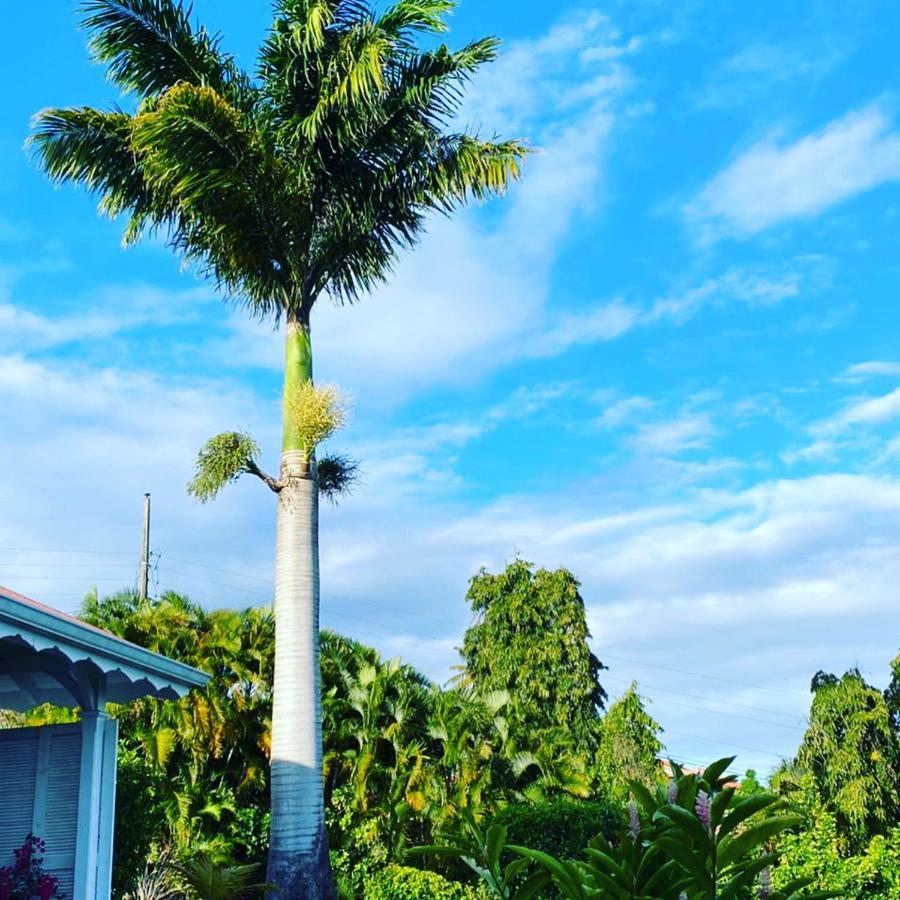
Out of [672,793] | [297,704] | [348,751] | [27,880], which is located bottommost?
[27,880]

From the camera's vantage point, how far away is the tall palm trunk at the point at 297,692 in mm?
13906

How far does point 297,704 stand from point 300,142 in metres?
8.79

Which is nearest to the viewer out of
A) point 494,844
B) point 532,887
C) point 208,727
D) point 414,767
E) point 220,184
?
point 494,844

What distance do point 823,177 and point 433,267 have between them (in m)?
6.79

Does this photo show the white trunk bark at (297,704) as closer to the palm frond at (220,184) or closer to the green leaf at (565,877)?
the palm frond at (220,184)

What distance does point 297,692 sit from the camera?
14562 millimetres

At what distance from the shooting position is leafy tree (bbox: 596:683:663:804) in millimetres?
22578

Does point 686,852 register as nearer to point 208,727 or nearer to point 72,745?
point 72,745

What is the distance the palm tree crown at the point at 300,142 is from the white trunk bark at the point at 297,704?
3299 millimetres

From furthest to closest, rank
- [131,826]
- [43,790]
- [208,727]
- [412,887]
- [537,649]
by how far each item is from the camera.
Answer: [537,649] < [208,727] < [412,887] < [131,826] < [43,790]

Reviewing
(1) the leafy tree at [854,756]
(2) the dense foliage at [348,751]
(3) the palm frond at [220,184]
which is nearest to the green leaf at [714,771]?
(3) the palm frond at [220,184]

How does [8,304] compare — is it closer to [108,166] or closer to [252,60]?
[108,166]

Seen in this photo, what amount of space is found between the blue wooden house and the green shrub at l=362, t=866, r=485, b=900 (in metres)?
8.88

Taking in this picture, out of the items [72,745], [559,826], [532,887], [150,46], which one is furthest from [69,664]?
[150,46]
